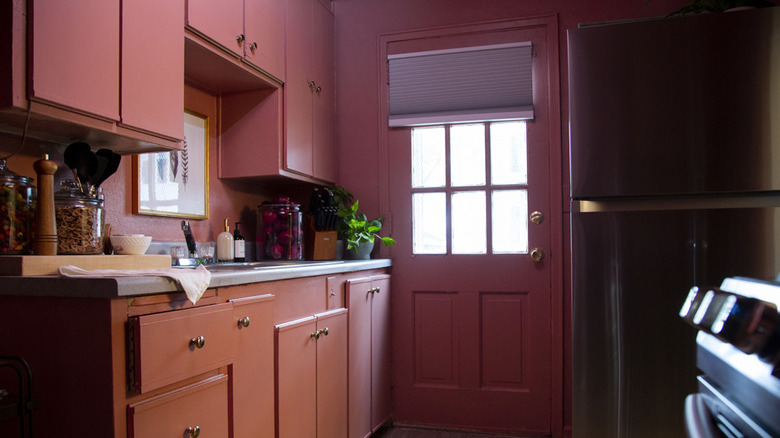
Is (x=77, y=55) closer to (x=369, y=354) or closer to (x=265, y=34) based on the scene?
(x=265, y=34)

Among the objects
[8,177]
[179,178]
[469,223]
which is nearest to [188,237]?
[179,178]

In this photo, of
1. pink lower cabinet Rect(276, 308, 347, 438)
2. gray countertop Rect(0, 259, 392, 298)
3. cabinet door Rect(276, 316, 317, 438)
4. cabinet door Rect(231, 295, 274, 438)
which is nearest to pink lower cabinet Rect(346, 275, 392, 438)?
pink lower cabinet Rect(276, 308, 347, 438)

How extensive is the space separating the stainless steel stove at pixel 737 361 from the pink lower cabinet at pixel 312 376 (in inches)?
48.9

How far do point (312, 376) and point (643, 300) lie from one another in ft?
3.82

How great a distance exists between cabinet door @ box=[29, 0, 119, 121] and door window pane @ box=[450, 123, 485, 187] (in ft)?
6.02

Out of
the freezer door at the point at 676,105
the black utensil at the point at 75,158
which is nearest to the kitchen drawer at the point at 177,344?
the black utensil at the point at 75,158

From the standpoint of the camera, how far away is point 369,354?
8.38 ft

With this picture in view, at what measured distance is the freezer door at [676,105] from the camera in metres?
1.47

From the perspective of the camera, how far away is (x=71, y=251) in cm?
133

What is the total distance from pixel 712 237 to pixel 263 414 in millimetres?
1425

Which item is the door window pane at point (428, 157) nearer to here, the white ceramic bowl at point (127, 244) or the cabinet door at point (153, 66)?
the cabinet door at point (153, 66)

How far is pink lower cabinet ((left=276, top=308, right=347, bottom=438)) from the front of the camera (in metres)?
1.74

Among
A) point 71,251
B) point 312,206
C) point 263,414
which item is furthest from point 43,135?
point 312,206

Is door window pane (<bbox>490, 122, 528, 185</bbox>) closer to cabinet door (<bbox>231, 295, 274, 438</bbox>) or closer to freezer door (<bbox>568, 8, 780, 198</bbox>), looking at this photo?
freezer door (<bbox>568, 8, 780, 198</bbox>)
